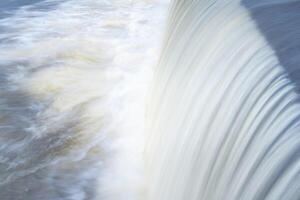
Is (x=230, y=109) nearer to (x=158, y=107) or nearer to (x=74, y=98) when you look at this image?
(x=158, y=107)

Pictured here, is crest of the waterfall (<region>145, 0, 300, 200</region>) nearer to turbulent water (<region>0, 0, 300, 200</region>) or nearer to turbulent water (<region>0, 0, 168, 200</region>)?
turbulent water (<region>0, 0, 300, 200</region>)

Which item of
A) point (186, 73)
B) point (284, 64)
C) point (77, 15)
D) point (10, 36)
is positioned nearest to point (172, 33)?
point (186, 73)

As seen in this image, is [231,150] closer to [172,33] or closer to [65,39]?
[172,33]

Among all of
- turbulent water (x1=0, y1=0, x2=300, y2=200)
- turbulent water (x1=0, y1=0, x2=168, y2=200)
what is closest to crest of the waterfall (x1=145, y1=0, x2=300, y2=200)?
turbulent water (x1=0, y1=0, x2=300, y2=200)

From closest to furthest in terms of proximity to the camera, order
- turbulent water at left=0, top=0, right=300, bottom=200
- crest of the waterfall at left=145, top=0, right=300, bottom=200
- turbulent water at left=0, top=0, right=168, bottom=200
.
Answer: crest of the waterfall at left=145, top=0, right=300, bottom=200 < turbulent water at left=0, top=0, right=300, bottom=200 < turbulent water at left=0, top=0, right=168, bottom=200

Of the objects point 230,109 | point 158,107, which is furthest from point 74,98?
point 230,109

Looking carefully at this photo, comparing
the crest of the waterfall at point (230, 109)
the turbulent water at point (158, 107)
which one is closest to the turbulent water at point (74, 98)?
the turbulent water at point (158, 107)
